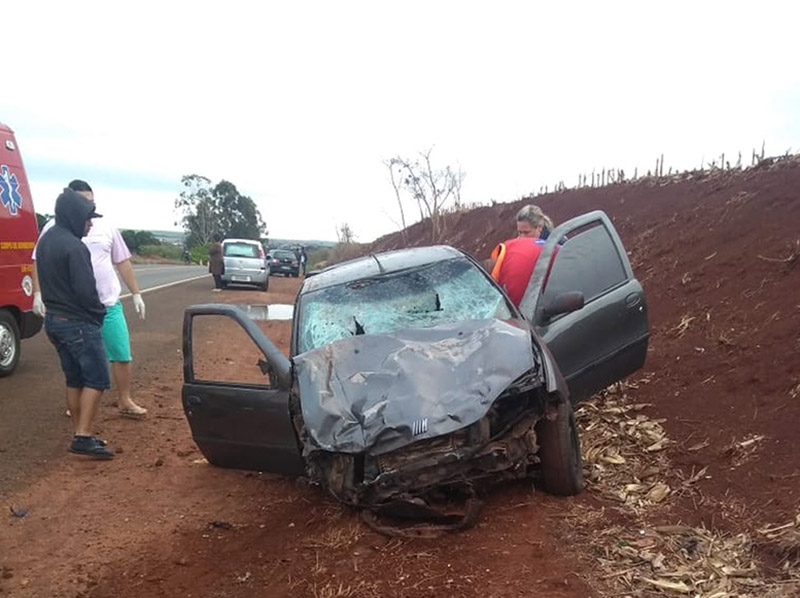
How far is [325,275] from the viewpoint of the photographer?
5410 millimetres

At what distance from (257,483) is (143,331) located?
767 cm

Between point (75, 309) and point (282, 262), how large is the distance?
31938mm

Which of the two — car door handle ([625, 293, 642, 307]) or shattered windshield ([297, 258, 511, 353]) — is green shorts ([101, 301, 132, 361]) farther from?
car door handle ([625, 293, 642, 307])

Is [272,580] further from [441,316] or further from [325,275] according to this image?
[325,275]

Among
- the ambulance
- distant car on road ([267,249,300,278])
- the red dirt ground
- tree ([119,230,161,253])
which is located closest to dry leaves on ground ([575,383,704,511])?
the red dirt ground

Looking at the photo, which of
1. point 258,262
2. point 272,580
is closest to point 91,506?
point 272,580

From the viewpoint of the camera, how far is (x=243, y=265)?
22641 millimetres

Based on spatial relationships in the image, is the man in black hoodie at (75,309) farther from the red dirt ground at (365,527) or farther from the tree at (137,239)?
the tree at (137,239)

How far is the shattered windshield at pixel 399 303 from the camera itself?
4.57 m

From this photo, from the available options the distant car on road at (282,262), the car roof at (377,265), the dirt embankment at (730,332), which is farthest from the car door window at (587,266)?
the distant car on road at (282,262)

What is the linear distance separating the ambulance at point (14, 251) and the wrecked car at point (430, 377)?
3.75 meters

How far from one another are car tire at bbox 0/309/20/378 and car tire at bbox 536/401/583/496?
20.6 feet

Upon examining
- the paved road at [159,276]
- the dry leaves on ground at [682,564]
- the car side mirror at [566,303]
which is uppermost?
the car side mirror at [566,303]

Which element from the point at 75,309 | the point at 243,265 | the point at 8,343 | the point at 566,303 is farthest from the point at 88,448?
the point at 243,265
